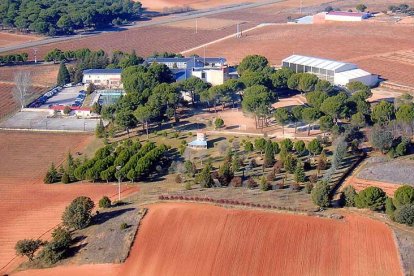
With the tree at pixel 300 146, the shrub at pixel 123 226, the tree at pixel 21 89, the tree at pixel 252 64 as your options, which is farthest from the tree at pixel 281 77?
the shrub at pixel 123 226

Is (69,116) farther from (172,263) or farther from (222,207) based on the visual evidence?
(172,263)

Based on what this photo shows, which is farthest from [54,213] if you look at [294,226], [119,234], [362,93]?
[362,93]

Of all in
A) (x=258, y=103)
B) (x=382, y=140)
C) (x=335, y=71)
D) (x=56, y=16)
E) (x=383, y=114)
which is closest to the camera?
(x=382, y=140)

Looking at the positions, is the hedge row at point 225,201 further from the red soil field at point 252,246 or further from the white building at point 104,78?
the white building at point 104,78

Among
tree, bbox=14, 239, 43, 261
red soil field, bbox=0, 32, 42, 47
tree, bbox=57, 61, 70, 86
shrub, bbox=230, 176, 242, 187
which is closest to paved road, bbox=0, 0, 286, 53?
red soil field, bbox=0, 32, 42, 47

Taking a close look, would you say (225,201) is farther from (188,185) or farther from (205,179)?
(188,185)

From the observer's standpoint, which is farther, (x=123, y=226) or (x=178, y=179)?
(x=178, y=179)

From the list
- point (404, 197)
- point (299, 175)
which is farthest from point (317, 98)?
point (404, 197)
